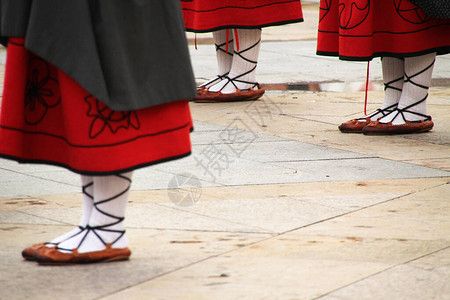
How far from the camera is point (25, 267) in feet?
9.46

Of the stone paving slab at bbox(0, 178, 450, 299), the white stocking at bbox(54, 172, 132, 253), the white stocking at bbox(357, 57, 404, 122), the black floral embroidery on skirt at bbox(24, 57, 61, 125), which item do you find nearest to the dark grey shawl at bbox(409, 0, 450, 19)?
the white stocking at bbox(357, 57, 404, 122)

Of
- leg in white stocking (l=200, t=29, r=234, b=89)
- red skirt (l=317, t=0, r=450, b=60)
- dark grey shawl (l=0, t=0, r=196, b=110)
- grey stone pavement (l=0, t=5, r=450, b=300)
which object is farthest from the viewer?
leg in white stocking (l=200, t=29, r=234, b=89)

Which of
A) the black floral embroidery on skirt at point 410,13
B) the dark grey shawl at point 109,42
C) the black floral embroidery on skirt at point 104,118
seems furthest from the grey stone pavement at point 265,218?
the black floral embroidery on skirt at point 410,13

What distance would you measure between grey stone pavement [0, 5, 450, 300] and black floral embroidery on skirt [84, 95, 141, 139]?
0.50 meters

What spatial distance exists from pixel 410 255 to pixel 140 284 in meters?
0.98

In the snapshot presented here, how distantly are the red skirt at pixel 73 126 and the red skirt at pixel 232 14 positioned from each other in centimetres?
343

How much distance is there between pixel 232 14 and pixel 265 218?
3.03 m

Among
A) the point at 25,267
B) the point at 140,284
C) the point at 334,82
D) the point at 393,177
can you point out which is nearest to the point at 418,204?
the point at 393,177

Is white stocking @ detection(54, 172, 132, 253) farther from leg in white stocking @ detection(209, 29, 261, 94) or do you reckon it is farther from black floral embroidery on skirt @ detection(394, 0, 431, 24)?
leg in white stocking @ detection(209, 29, 261, 94)

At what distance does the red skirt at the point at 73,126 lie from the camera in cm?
267

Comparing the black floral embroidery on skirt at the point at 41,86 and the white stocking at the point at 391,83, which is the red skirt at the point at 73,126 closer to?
the black floral embroidery on skirt at the point at 41,86

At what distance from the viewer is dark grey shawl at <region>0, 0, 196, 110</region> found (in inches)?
102

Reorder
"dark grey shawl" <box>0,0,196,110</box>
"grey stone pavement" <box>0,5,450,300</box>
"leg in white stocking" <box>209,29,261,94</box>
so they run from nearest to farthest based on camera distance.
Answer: "dark grey shawl" <box>0,0,196,110</box> < "grey stone pavement" <box>0,5,450,300</box> < "leg in white stocking" <box>209,29,261,94</box>

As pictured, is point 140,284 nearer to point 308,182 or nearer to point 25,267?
point 25,267
